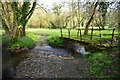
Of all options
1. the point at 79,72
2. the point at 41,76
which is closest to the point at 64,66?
the point at 79,72

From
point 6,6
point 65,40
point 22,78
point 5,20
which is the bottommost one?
point 22,78

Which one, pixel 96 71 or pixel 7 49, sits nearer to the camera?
pixel 96 71

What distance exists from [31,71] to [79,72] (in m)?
3.22

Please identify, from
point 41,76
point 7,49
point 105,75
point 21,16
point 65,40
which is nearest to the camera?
point 105,75

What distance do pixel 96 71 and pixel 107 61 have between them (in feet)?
4.81

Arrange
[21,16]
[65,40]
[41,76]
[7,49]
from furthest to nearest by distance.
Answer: [65,40] → [21,16] → [7,49] → [41,76]

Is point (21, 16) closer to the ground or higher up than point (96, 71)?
higher up

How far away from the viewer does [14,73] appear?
21.0ft

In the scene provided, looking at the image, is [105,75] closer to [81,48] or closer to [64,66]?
[64,66]

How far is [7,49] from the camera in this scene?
36.8 feet

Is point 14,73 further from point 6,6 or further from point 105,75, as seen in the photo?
point 6,6

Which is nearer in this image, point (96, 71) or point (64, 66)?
point (96, 71)

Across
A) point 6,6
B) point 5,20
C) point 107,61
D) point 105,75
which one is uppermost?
point 6,6

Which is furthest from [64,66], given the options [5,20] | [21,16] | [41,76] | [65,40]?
[5,20]
